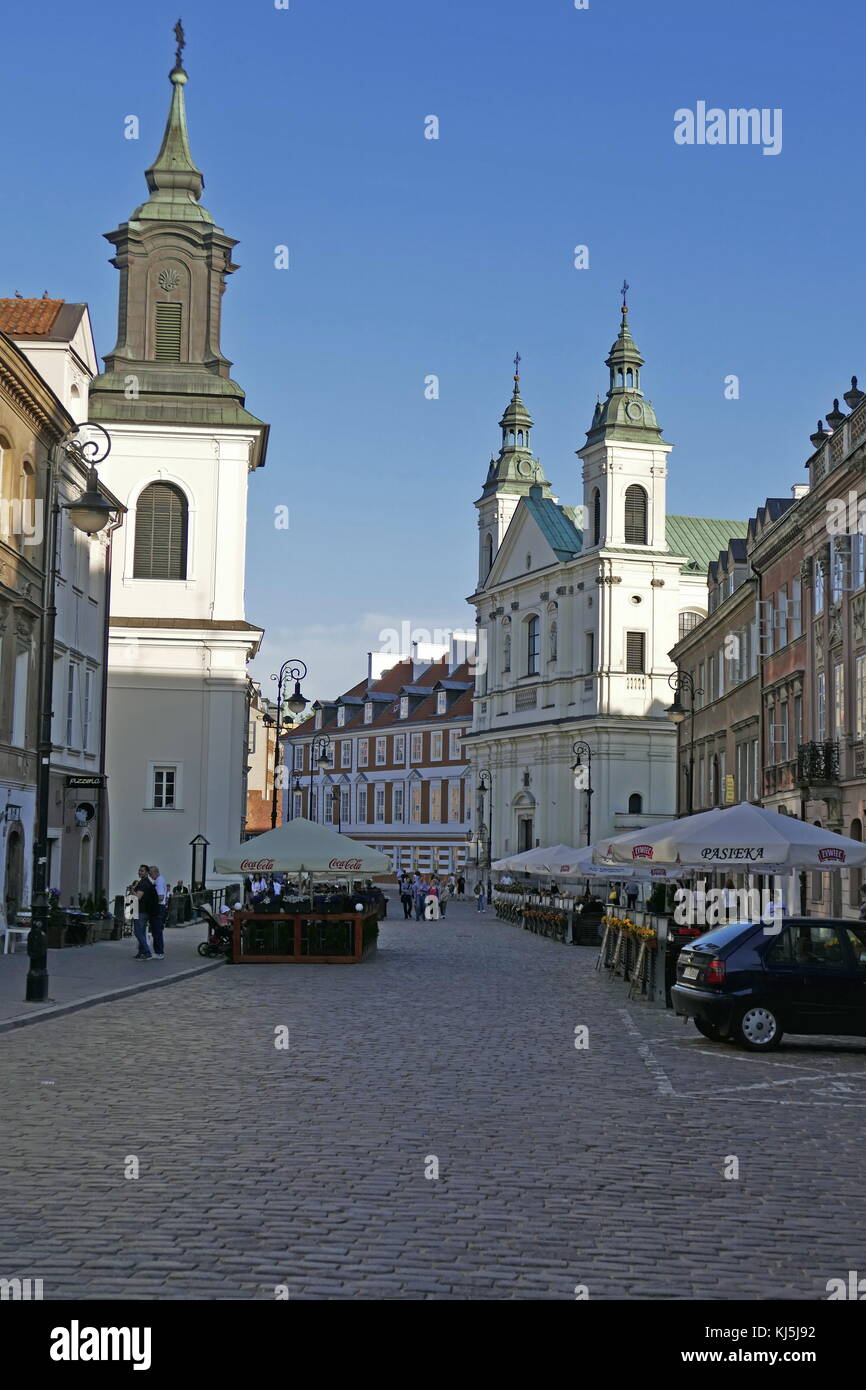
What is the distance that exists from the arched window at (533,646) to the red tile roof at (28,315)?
189ft

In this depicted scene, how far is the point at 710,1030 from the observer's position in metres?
18.2

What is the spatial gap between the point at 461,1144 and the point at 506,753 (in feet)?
283

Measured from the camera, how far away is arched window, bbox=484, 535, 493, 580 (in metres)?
104

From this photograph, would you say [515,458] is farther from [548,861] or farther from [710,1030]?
[710,1030]

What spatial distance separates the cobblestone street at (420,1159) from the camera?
7.36 metres

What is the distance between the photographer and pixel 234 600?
52594 millimetres

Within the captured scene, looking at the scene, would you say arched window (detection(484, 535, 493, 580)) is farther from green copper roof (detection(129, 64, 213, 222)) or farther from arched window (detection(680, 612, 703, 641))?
green copper roof (detection(129, 64, 213, 222))

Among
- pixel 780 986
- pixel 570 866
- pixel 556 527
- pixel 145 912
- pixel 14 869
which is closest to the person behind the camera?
pixel 780 986

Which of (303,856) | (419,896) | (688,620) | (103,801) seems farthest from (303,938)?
(688,620)

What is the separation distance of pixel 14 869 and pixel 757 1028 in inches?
→ 785

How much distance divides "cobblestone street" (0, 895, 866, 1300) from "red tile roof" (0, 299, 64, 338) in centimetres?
2313

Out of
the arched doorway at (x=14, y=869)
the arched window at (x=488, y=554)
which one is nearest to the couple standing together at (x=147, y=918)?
the arched doorway at (x=14, y=869)
